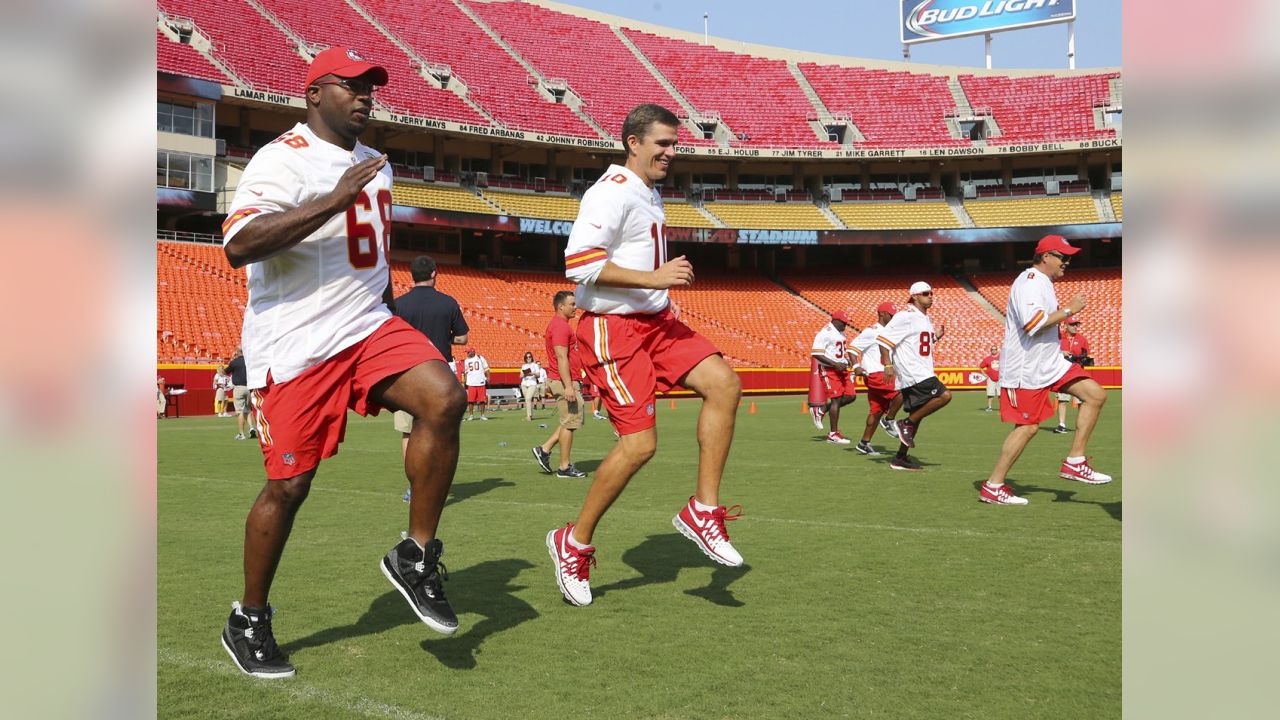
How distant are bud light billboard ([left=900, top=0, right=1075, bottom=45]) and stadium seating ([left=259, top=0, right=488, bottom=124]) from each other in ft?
86.9

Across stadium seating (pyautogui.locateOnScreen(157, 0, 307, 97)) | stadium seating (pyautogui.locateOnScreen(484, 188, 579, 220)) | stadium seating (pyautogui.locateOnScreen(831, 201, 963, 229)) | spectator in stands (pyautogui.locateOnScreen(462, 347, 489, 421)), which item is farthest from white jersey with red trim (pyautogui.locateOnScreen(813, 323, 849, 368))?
stadium seating (pyautogui.locateOnScreen(831, 201, 963, 229))

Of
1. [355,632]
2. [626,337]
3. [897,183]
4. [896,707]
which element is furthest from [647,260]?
[897,183]

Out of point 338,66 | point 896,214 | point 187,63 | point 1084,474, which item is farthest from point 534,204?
point 338,66

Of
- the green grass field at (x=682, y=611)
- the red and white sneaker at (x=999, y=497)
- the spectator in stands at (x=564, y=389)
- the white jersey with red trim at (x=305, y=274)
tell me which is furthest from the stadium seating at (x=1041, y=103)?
the white jersey with red trim at (x=305, y=274)

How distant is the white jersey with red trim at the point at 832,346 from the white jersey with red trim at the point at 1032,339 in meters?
7.44

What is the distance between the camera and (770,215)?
50.1 metres

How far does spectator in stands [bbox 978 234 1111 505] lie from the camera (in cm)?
821

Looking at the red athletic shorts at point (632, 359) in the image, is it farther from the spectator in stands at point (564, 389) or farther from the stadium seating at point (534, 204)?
the stadium seating at point (534, 204)

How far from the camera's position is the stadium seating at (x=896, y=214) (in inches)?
1960

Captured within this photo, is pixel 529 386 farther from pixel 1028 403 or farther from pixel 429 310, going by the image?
pixel 1028 403

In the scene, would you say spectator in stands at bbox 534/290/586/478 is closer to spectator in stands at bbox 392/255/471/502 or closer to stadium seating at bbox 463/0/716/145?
spectator in stands at bbox 392/255/471/502
